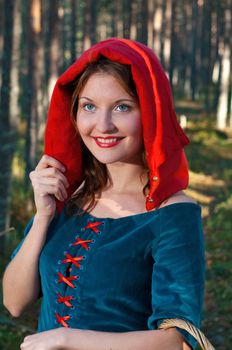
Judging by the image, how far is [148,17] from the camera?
105 feet

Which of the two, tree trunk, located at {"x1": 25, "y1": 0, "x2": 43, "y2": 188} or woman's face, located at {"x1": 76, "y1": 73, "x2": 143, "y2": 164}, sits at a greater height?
woman's face, located at {"x1": 76, "y1": 73, "x2": 143, "y2": 164}

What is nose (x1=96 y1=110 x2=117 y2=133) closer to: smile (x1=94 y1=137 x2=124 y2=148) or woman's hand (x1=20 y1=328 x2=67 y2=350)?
smile (x1=94 y1=137 x2=124 y2=148)

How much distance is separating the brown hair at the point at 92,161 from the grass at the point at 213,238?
2989 mm

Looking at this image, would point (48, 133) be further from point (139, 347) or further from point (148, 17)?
point (148, 17)

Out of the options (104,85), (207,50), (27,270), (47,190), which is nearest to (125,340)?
(27,270)

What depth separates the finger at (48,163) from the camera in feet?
9.36

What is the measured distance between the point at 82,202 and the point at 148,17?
3028 cm

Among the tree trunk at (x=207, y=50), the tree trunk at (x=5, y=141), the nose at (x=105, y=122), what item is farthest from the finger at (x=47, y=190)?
the tree trunk at (x=207, y=50)

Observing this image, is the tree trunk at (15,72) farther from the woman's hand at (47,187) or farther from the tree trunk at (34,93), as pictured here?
the woman's hand at (47,187)

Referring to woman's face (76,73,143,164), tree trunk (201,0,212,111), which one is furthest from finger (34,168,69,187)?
tree trunk (201,0,212,111)

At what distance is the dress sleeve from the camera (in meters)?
Result: 2.38

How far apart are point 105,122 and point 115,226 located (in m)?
0.42

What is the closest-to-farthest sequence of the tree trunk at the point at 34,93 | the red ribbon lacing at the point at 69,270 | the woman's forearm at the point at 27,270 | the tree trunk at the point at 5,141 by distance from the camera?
the red ribbon lacing at the point at 69,270 → the woman's forearm at the point at 27,270 → the tree trunk at the point at 5,141 → the tree trunk at the point at 34,93

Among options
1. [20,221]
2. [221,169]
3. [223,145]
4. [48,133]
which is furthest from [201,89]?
[48,133]
